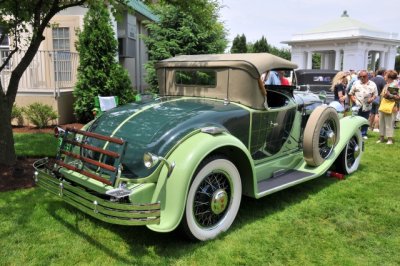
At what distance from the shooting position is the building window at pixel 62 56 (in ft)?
32.5

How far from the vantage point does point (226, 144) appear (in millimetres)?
3662

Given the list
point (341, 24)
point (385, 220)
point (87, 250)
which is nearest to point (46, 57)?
point (87, 250)

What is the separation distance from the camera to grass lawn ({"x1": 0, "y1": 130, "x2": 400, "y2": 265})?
133 inches

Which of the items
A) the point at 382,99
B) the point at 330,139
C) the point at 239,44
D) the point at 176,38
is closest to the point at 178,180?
the point at 330,139

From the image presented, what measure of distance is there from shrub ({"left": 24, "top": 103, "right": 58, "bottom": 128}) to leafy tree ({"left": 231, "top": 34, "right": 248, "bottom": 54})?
2871 cm

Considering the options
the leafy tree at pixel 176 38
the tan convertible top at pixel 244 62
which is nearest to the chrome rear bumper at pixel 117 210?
the tan convertible top at pixel 244 62

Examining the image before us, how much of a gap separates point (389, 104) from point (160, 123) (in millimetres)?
6518

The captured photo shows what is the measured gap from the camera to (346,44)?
110 feet

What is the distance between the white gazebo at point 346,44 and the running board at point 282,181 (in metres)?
30.8

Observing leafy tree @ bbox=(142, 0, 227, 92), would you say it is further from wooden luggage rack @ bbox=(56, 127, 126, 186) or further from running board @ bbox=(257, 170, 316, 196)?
wooden luggage rack @ bbox=(56, 127, 126, 186)

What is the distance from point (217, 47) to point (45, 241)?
10427mm

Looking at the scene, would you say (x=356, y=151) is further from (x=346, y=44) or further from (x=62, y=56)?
(x=346, y=44)

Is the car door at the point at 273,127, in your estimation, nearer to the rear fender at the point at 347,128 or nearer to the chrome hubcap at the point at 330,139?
the chrome hubcap at the point at 330,139

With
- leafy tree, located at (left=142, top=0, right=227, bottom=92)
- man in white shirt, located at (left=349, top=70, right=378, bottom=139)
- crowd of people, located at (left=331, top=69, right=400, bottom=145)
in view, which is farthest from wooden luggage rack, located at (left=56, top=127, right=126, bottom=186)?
leafy tree, located at (left=142, top=0, right=227, bottom=92)
